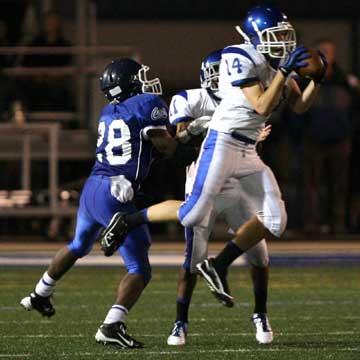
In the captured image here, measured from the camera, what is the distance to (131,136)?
23.4 feet

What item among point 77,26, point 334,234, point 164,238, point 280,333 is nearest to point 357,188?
point 334,234

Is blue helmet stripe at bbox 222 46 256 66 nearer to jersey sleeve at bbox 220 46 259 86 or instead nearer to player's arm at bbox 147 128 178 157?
jersey sleeve at bbox 220 46 259 86

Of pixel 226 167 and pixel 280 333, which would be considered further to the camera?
pixel 280 333

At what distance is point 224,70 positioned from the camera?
691 cm

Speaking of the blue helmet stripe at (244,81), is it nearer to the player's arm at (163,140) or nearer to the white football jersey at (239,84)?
the white football jersey at (239,84)

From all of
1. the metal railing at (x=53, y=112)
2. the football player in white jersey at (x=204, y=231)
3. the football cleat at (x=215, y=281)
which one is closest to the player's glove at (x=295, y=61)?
the football player in white jersey at (x=204, y=231)

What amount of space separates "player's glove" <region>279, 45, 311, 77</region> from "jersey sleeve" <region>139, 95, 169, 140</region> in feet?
2.16

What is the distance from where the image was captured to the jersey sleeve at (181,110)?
7.30 meters

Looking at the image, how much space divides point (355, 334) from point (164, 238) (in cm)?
634

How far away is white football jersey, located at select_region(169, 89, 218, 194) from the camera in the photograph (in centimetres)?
730

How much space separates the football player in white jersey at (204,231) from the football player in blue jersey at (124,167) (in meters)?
0.17

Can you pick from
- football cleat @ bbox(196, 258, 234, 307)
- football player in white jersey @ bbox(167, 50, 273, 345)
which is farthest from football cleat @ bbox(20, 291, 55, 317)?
football cleat @ bbox(196, 258, 234, 307)

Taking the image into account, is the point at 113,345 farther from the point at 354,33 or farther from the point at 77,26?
the point at 354,33

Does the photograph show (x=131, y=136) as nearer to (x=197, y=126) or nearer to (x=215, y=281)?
(x=197, y=126)
